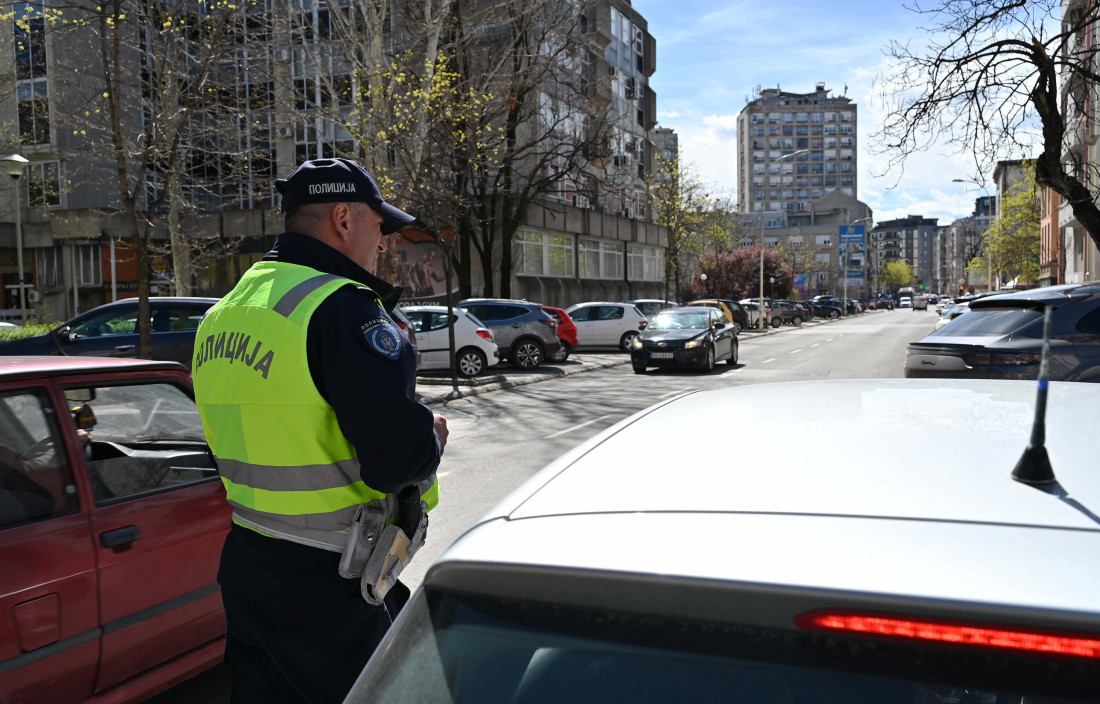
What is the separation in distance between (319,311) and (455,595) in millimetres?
1054

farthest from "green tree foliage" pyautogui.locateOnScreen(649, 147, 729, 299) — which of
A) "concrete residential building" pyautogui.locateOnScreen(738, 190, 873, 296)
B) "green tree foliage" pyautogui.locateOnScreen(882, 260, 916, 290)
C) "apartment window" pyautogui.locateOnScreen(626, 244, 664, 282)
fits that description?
"green tree foliage" pyautogui.locateOnScreen(882, 260, 916, 290)

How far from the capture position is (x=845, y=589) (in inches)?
39.6

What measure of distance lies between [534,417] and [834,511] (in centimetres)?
1126

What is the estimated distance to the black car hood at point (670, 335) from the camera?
19163 millimetres

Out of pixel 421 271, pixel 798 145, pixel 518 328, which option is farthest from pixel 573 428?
pixel 798 145

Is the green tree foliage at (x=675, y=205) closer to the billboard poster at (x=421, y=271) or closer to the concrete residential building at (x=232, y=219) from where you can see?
the concrete residential building at (x=232, y=219)

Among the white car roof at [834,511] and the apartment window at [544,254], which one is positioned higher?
the apartment window at [544,254]

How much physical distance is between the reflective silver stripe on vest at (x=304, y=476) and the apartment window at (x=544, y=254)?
32.9 metres

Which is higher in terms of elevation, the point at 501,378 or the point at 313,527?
the point at 313,527

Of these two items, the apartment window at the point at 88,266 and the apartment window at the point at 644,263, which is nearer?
the apartment window at the point at 88,266

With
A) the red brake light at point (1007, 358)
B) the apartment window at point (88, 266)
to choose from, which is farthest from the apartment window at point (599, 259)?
the red brake light at point (1007, 358)

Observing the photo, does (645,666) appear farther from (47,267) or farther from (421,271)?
(47,267)

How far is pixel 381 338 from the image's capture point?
208 centimetres

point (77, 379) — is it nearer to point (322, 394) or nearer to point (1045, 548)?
point (322, 394)
